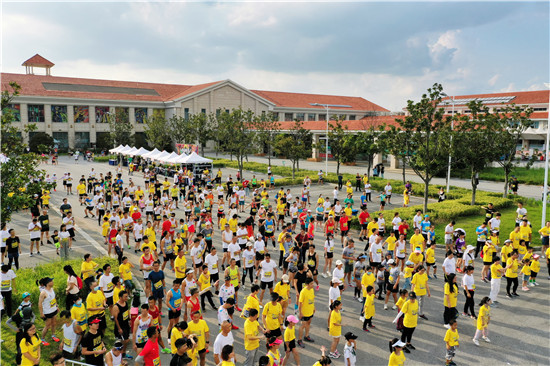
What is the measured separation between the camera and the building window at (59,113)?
57550mm

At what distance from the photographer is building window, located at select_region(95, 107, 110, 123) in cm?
6109

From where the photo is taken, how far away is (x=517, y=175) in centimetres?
3609

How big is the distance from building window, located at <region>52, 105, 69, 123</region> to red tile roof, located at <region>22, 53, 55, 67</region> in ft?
52.0

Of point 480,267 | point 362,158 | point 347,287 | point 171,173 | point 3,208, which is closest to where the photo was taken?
point 3,208

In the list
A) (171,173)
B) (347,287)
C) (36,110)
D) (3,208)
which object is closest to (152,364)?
(347,287)

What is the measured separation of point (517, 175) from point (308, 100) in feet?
153

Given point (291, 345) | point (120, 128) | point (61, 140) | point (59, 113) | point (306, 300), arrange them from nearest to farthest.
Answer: point (291, 345)
point (306, 300)
point (120, 128)
point (59, 113)
point (61, 140)

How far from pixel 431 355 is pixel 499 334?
233 centimetres

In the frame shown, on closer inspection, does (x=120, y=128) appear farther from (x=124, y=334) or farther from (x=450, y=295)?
(x=450, y=295)

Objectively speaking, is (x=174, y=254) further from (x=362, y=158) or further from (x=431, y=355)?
(x=362, y=158)

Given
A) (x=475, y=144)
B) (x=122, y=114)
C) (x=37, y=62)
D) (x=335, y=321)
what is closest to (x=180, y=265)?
(x=335, y=321)

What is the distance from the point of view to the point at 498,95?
63000 millimetres

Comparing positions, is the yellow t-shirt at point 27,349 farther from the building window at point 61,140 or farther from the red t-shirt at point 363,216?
the building window at point 61,140

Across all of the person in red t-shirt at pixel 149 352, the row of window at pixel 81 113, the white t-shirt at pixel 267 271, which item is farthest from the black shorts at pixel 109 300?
the row of window at pixel 81 113
